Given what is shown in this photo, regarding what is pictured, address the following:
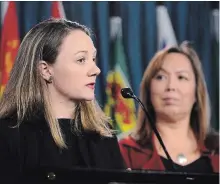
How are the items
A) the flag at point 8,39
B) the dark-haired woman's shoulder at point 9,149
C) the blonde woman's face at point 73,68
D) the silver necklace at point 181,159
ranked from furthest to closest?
the silver necklace at point 181,159, the flag at point 8,39, the blonde woman's face at point 73,68, the dark-haired woman's shoulder at point 9,149

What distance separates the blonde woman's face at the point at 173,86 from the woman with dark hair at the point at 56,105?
1.96ft

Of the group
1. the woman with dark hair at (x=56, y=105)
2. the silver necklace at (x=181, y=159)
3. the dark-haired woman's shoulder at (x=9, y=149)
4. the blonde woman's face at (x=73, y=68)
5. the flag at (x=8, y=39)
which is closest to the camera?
the dark-haired woman's shoulder at (x=9, y=149)

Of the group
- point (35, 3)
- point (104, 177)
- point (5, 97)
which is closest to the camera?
point (104, 177)

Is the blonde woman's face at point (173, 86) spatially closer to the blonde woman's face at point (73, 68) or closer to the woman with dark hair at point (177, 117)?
the woman with dark hair at point (177, 117)

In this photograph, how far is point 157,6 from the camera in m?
2.37

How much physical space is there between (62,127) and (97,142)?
0.14 metres

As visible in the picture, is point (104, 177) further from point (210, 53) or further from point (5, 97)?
point (210, 53)

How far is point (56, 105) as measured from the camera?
175cm

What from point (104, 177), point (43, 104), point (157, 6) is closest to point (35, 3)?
point (157, 6)

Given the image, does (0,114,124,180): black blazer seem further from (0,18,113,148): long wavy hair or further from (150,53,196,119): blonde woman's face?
(150,53,196,119): blonde woman's face

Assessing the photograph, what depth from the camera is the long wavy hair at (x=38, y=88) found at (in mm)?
1641

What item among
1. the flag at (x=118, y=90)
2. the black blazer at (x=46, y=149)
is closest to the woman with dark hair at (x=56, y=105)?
the black blazer at (x=46, y=149)

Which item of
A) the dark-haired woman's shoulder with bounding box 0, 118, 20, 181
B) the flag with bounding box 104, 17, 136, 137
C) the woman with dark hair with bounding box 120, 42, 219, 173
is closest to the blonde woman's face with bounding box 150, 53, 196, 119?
the woman with dark hair with bounding box 120, 42, 219, 173

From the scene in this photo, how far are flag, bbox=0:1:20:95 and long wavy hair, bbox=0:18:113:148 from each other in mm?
511
